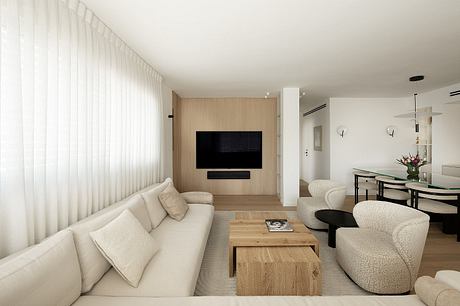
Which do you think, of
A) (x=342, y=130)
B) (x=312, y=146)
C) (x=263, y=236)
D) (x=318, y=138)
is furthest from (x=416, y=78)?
(x=263, y=236)

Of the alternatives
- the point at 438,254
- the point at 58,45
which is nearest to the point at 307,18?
the point at 58,45

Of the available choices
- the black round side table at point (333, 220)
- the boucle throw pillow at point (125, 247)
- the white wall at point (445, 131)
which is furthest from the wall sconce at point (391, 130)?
the boucle throw pillow at point (125, 247)

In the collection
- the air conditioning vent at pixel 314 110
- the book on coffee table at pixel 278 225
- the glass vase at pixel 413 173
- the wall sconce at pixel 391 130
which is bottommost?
the book on coffee table at pixel 278 225

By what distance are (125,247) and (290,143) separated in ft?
13.1

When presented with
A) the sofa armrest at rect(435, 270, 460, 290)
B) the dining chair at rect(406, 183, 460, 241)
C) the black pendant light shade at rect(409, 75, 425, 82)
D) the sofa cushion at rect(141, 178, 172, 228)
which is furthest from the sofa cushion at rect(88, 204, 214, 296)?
the black pendant light shade at rect(409, 75, 425, 82)

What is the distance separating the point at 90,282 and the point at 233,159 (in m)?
4.69

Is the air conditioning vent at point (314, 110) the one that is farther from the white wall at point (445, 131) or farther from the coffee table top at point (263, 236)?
the coffee table top at point (263, 236)

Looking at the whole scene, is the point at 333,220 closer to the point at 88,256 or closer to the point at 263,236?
the point at 263,236

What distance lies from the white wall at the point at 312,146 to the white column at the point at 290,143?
172 cm

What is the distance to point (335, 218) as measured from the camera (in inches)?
117

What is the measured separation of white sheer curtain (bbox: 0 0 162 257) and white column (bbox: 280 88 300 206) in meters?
3.24

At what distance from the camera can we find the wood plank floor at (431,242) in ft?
8.02

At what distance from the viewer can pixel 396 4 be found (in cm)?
196

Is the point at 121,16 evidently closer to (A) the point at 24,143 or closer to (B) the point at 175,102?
(A) the point at 24,143
